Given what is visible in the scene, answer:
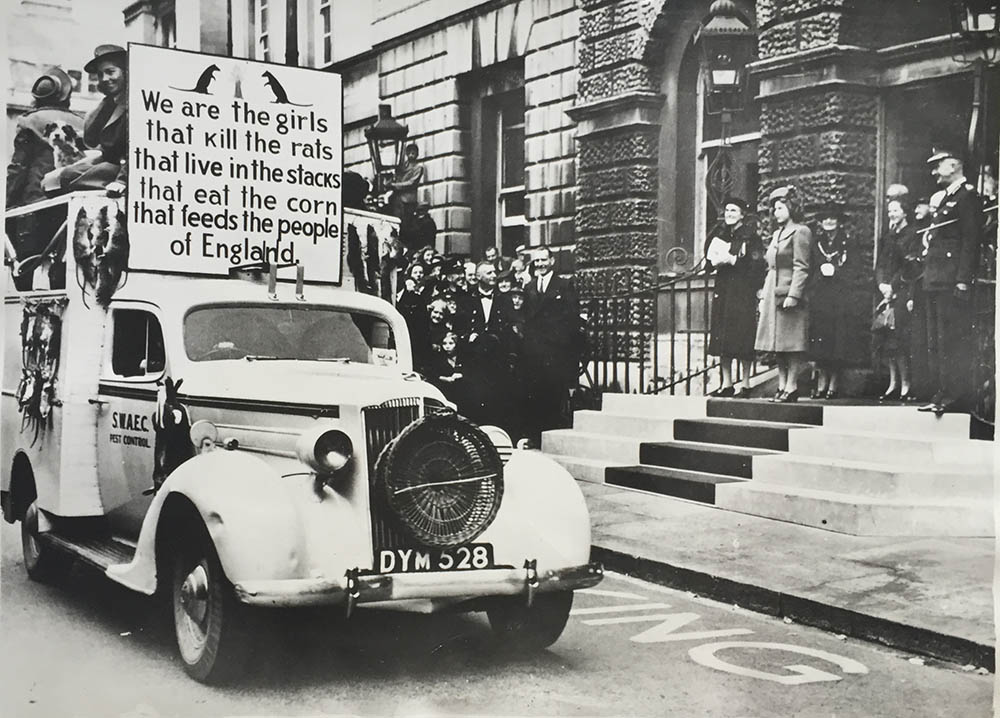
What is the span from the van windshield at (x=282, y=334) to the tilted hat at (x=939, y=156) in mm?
2551

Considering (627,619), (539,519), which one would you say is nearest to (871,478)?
(627,619)

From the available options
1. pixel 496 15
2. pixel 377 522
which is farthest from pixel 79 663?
pixel 496 15

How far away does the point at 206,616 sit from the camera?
138 inches

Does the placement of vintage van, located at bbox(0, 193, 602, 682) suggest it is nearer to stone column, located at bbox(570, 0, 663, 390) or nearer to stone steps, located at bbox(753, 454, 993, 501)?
stone column, located at bbox(570, 0, 663, 390)

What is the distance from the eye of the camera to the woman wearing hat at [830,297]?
4977 millimetres

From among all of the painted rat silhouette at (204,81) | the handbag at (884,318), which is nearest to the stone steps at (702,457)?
the handbag at (884,318)

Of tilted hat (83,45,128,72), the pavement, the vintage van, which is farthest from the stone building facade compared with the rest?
the vintage van

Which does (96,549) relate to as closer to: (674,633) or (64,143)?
(64,143)

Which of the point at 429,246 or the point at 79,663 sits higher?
Result: the point at 429,246

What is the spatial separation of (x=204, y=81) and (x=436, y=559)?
7.65 ft

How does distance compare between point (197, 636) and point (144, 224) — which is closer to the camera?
point (197, 636)

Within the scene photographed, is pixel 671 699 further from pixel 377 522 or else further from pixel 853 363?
pixel 853 363

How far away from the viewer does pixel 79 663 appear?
4027 mm

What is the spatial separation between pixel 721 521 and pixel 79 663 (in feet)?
9.21
